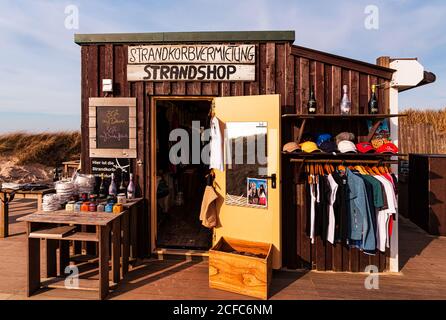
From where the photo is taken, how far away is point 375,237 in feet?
11.7

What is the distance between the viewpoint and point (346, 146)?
367 cm

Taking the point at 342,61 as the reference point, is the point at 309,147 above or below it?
below

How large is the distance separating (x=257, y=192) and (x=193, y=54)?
236cm

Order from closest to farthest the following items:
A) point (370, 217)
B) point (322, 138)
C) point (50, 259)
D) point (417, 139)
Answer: point (370, 217)
point (50, 259)
point (322, 138)
point (417, 139)

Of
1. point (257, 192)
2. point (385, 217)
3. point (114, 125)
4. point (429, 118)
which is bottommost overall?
point (385, 217)

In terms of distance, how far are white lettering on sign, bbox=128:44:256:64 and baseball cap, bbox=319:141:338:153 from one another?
1.65 meters

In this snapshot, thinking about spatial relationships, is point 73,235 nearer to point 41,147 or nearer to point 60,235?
point 60,235

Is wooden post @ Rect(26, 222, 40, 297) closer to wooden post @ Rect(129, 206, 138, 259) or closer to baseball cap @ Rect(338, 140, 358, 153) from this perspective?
wooden post @ Rect(129, 206, 138, 259)

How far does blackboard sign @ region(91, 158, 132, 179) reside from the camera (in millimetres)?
4211

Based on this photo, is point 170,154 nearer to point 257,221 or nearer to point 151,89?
point 151,89

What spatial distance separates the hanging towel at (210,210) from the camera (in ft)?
12.8

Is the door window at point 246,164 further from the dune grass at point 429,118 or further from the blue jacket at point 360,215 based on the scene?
the dune grass at point 429,118

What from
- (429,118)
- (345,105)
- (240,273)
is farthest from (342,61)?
(429,118)

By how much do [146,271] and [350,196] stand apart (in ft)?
10.2
